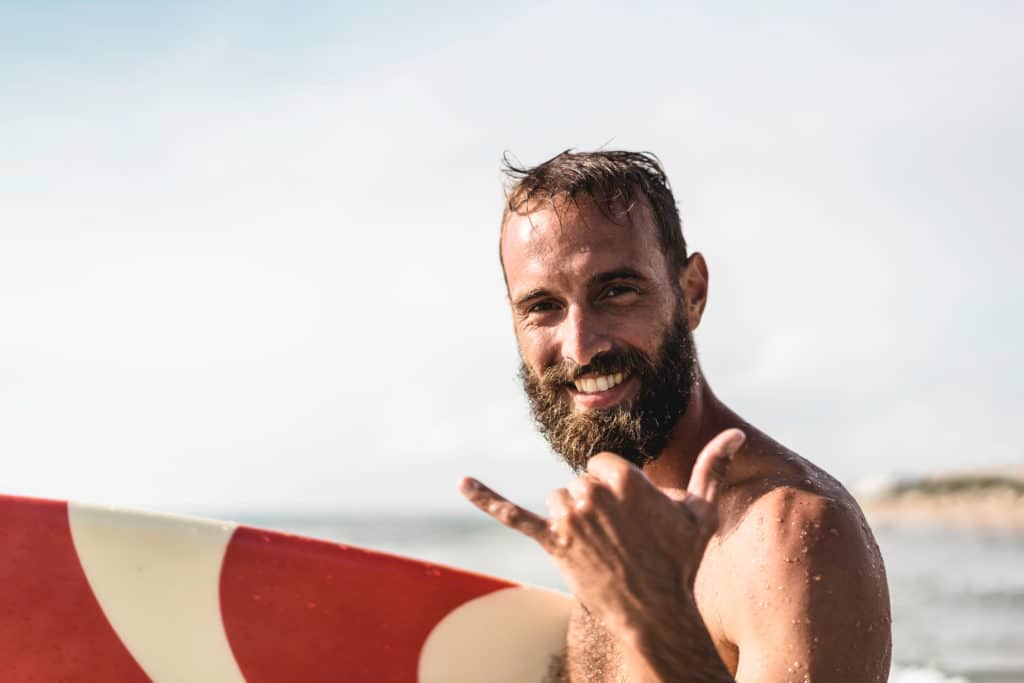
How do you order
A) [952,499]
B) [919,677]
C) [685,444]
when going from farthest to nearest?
[952,499]
[919,677]
[685,444]

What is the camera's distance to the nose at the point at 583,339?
2.21m

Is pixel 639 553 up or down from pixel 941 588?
down

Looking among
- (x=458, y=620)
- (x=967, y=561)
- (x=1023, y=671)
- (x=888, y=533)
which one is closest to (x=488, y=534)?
(x=888, y=533)

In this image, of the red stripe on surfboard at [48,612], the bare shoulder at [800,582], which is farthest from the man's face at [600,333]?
the red stripe on surfboard at [48,612]

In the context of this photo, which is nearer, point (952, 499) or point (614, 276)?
point (614, 276)

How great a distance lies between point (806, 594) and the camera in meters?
1.71

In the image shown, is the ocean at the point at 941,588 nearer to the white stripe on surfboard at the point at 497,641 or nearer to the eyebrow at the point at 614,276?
the white stripe on surfboard at the point at 497,641

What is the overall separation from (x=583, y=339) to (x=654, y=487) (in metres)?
0.85

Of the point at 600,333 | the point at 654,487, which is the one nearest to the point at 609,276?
the point at 600,333

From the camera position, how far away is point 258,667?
2766 millimetres

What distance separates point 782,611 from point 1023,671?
4.56 m

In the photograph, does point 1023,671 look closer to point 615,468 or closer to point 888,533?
point 615,468

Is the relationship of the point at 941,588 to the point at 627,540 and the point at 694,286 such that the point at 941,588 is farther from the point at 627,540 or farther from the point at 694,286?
the point at 627,540

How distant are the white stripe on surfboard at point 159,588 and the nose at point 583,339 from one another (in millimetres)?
1181
